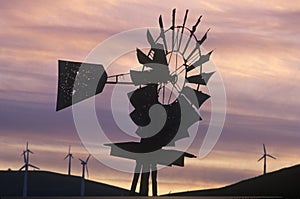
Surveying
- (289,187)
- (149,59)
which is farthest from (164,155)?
(289,187)

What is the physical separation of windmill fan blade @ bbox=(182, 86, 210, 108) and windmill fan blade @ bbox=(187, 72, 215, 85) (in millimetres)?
871

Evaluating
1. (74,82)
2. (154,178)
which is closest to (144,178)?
(154,178)

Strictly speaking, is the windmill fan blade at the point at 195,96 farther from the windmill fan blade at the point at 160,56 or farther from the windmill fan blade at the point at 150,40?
the windmill fan blade at the point at 150,40

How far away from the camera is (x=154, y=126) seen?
9081 centimetres

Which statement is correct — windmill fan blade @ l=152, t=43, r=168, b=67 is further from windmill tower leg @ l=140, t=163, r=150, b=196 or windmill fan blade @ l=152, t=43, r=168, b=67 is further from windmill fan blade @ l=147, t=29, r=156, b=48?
windmill tower leg @ l=140, t=163, r=150, b=196

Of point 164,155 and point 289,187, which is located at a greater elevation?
point 289,187

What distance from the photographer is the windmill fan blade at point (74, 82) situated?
3664 inches

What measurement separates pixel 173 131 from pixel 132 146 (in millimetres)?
4211

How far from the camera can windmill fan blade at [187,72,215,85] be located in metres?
93.9

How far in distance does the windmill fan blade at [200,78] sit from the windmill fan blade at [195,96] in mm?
871

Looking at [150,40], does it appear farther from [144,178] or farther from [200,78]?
[144,178]

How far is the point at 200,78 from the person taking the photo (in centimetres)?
9456

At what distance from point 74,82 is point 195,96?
11.7m

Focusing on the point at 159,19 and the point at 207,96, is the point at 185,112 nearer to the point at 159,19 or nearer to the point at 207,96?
the point at 207,96
